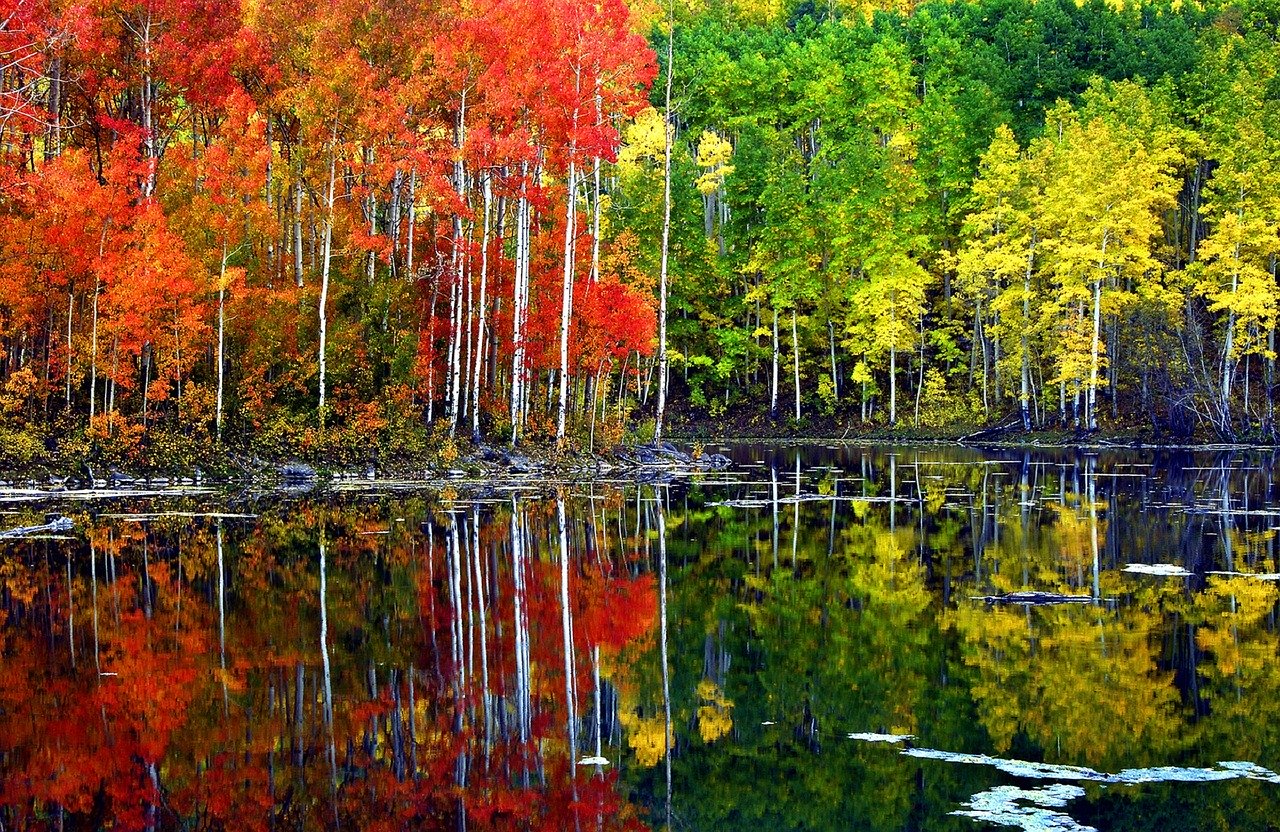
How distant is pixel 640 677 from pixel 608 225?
143ft

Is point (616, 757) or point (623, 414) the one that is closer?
point (616, 757)

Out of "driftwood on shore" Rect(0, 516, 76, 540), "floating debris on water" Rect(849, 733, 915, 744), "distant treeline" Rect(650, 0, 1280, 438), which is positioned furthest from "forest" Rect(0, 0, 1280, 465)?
"floating debris on water" Rect(849, 733, 915, 744)

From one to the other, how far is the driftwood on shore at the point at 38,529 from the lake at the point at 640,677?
17.7 inches

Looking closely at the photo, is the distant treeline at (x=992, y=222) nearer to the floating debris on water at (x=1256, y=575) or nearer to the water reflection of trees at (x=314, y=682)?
the floating debris on water at (x=1256, y=575)

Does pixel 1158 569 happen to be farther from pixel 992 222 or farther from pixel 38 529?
pixel 992 222

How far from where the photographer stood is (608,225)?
54625 millimetres

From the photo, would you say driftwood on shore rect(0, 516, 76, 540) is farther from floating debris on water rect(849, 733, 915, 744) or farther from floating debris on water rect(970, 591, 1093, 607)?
floating debris on water rect(849, 733, 915, 744)

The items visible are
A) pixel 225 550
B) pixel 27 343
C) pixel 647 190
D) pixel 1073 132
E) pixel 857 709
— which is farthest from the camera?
pixel 647 190

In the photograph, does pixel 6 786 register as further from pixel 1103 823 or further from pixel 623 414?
pixel 623 414

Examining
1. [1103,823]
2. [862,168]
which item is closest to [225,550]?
[1103,823]

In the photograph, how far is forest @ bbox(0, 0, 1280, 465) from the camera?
33406 mm

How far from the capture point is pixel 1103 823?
26.7 feet

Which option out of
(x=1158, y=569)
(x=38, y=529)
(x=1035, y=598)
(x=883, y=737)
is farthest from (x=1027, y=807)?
(x=38, y=529)

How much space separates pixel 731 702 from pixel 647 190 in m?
48.5
